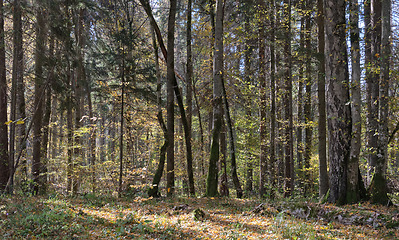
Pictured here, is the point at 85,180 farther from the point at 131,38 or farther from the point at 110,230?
the point at 110,230

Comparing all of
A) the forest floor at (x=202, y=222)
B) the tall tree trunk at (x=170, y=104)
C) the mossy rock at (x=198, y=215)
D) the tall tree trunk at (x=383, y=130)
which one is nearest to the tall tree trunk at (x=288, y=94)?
the tall tree trunk at (x=383, y=130)

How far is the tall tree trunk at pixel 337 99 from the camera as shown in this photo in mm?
7770

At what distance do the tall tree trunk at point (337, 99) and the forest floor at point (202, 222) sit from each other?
93cm

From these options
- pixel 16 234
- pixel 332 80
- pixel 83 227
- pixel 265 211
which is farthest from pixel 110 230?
pixel 332 80

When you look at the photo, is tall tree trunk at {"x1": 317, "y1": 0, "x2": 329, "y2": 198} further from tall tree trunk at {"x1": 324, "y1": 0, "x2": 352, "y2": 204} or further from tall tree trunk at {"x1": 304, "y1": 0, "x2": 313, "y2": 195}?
tall tree trunk at {"x1": 324, "y1": 0, "x2": 352, "y2": 204}

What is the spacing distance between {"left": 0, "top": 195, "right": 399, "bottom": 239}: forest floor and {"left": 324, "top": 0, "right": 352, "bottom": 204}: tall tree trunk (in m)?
0.93

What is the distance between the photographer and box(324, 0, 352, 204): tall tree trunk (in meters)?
7.77

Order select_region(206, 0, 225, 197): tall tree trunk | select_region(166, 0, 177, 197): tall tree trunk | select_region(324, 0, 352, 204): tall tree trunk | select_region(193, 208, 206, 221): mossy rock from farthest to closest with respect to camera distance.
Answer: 1. select_region(166, 0, 177, 197): tall tree trunk
2. select_region(206, 0, 225, 197): tall tree trunk
3. select_region(324, 0, 352, 204): tall tree trunk
4. select_region(193, 208, 206, 221): mossy rock

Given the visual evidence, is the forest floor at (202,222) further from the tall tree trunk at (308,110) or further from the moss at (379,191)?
the tall tree trunk at (308,110)

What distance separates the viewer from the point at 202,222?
646cm

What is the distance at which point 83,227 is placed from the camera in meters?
5.51

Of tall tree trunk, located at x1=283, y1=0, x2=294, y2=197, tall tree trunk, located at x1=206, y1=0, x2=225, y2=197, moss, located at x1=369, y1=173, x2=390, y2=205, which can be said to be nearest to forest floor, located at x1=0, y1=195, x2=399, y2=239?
moss, located at x1=369, y1=173, x2=390, y2=205

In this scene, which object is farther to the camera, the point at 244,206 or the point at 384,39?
the point at 244,206

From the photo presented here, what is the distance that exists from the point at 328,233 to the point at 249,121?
29.4 ft
